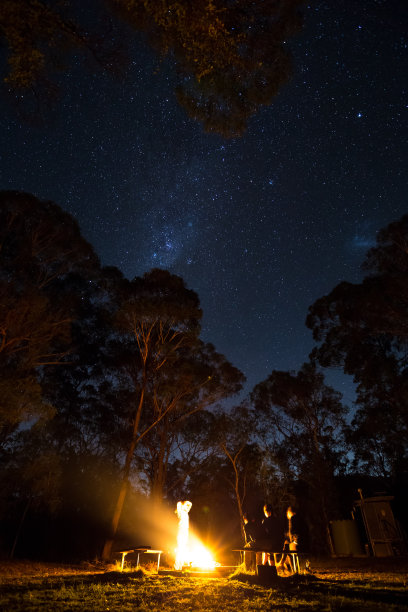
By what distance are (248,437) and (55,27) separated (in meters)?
25.4

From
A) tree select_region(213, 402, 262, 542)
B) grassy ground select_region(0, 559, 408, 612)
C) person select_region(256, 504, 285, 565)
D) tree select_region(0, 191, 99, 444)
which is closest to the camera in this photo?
grassy ground select_region(0, 559, 408, 612)

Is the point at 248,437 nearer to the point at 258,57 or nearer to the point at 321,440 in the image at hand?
the point at 321,440

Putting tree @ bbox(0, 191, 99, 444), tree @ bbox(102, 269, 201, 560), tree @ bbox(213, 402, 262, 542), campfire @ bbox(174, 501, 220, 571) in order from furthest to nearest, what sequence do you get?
tree @ bbox(213, 402, 262, 542) → tree @ bbox(102, 269, 201, 560) → tree @ bbox(0, 191, 99, 444) → campfire @ bbox(174, 501, 220, 571)

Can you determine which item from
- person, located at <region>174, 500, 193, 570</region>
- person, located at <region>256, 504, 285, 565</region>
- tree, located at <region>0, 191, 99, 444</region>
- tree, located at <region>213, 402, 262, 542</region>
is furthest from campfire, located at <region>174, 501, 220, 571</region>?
tree, located at <region>213, 402, 262, 542</region>

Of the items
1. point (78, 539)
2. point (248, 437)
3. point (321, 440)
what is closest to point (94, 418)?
point (78, 539)

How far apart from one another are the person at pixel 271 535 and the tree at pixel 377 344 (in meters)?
11.2

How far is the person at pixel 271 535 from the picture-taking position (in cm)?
728

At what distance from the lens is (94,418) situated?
22641 millimetres

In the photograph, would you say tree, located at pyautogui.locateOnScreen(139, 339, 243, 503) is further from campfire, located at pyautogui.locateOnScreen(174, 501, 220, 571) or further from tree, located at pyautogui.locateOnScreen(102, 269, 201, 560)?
campfire, located at pyautogui.locateOnScreen(174, 501, 220, 571)

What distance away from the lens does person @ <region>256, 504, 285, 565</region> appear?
7281 millimetres

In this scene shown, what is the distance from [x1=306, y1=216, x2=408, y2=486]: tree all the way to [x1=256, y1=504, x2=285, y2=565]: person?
11.2 meters

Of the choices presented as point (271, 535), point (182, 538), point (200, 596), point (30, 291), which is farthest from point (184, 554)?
point (30, 291)

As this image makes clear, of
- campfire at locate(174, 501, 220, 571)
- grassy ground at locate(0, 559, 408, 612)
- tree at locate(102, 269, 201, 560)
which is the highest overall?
tree at locate(102, 269, 201, 560)

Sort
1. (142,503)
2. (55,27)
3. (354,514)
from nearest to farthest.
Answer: (55,27) → (354,514) → (142,503)
